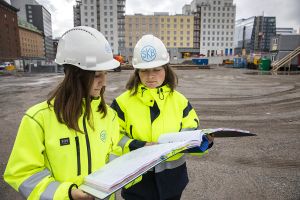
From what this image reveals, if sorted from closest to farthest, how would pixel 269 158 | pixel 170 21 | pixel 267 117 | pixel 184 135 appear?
1. pixel 184 135
2. pixel 269 158
3. pixel 267 117
4. pixel 170 21

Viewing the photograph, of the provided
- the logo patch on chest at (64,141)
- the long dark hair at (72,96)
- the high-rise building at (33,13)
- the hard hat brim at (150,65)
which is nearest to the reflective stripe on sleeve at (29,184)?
the logo patch on chest at (64,141)

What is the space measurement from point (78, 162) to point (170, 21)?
97.5m

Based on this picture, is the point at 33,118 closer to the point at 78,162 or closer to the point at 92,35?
the point at 78,162

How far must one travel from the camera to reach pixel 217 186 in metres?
3.58

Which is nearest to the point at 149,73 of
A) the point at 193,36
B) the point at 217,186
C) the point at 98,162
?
the point at 98,162

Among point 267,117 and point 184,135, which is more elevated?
point 184,135

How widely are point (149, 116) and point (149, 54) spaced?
494mm

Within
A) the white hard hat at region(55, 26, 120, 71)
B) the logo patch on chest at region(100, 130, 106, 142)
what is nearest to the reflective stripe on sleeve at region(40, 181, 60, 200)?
the logo patch on chest at region(100, 130, 106, 142)

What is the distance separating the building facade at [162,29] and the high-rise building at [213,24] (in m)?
8.17

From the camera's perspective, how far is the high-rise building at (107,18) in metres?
90.2

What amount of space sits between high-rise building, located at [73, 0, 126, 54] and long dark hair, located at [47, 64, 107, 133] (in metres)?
92.3

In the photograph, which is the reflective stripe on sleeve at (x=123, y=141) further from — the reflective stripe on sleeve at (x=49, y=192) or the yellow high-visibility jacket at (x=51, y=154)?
the reflective stripe on sleeve at (x=49, y=192)

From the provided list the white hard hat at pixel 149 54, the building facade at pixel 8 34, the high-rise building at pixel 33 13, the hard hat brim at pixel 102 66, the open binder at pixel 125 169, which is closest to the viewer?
the open binder at pixel 125 169

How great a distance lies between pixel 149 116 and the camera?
1.98m
